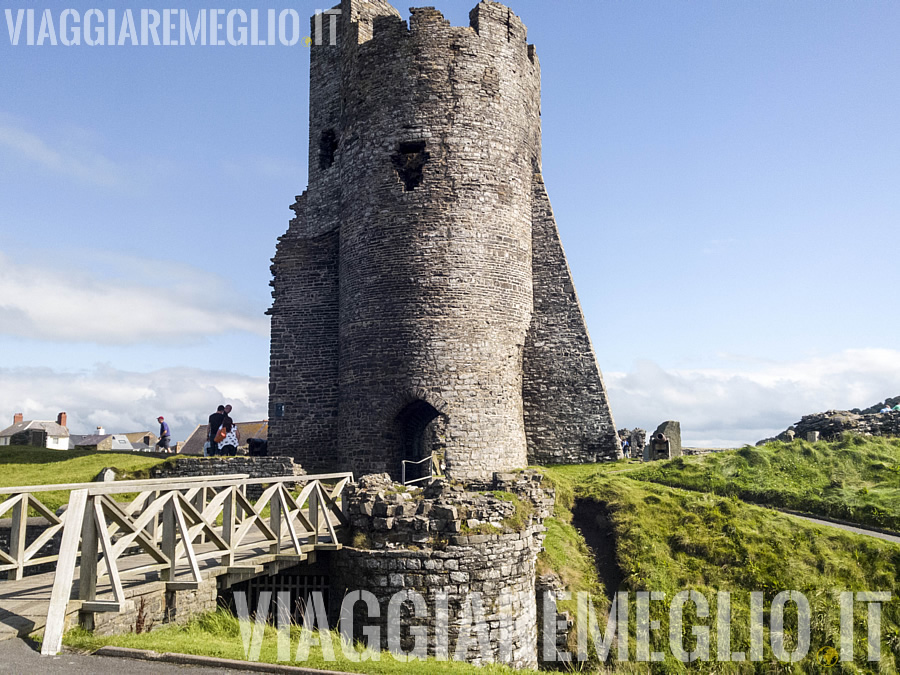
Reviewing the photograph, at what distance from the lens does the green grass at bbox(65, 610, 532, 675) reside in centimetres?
746

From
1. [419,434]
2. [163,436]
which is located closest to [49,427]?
[163,436]

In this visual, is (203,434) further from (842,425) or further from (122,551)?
(122,551)

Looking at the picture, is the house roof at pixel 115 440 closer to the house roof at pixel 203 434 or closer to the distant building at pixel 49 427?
the distant building at pixel 49 427

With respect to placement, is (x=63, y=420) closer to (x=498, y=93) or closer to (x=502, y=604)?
(x=498, y=93)

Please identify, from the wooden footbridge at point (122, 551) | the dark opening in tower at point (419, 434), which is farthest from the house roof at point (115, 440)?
the wooden footbridge at point (122, 551)

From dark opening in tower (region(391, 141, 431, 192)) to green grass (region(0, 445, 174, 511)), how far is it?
10740 mm

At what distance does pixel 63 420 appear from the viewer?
55031 mm

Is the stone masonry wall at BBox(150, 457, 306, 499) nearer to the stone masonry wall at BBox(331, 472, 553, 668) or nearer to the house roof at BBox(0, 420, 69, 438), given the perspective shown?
the stone masonry wall at BBox(331, 472, 553, 668)

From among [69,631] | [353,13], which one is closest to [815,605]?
[69,631]

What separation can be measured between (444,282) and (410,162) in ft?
12.3

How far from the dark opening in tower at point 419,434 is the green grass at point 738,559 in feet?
15.4

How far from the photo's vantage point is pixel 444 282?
20.0m

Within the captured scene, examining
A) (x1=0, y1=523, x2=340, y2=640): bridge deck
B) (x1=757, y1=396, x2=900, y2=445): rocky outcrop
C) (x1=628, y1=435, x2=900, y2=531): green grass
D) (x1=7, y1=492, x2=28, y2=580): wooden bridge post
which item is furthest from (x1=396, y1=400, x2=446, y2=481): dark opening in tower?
(x1=757, y1=396, x2=900, y2=445): rocky outcrop

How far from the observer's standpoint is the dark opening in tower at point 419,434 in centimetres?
1922
